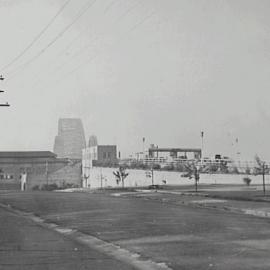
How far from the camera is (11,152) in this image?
158875mm

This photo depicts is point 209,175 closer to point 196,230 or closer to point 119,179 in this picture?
point 119,179

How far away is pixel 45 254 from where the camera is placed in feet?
36.6

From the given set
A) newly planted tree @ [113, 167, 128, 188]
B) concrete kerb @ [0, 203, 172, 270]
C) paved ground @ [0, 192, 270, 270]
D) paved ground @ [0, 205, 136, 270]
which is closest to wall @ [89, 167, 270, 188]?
newly planted tree @ [113, 167, 128, 188]

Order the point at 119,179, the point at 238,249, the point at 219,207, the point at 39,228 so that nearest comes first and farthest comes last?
1. the point at 238,249
2. the point at 39,228
3. the point at 219,207
4. the point at 119,179

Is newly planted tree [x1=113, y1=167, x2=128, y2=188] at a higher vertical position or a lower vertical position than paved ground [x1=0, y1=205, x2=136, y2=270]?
higher

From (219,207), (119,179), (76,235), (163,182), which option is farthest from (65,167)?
(76,235)

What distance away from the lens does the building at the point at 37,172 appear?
4550 inches

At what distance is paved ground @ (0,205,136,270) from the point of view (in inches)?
382

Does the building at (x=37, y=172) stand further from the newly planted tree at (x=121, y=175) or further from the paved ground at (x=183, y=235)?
the paved ground at (x=183, y=235)

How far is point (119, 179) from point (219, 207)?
4982 cm

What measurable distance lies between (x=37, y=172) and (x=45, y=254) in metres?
112

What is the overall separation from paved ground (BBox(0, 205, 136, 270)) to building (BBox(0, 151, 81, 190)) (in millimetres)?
95285

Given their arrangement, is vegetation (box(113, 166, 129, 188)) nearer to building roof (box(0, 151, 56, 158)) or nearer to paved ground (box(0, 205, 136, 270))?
paved ground (box(0, 205, 136, 270))

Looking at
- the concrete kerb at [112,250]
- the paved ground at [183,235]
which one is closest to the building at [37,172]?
the paved ground at [183,235]
